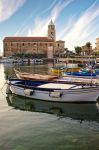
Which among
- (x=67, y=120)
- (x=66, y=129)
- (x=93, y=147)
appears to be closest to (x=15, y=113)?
(x=67, y=120)

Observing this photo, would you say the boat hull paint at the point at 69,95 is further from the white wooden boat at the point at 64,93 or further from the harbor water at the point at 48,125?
the harbor water at the point at 48,125

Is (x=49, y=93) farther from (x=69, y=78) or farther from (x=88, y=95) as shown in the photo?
(x=69, y=78)

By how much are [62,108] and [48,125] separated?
5.51 m

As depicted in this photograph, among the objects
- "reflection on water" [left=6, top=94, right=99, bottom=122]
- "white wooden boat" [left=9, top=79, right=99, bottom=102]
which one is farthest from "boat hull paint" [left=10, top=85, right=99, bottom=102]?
"reflection on water" [left=6, top=94, right=99, bottom=122]

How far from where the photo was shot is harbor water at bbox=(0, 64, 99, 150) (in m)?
14.5

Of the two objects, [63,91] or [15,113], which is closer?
[15,113]

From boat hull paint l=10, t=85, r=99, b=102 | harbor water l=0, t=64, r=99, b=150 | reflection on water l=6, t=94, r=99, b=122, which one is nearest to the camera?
harbor water l=0, t=64, r=99, b=150

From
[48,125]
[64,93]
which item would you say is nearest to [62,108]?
[64,93]

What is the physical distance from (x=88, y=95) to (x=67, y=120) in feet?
18.1

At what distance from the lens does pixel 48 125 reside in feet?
59.4

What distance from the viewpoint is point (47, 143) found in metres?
14.6

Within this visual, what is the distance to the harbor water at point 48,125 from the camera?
1450 cm

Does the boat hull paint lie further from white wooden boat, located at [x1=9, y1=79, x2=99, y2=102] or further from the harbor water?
the harbor water

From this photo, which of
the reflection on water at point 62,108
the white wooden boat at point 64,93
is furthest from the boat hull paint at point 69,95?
the reflection on water at point 62,108
